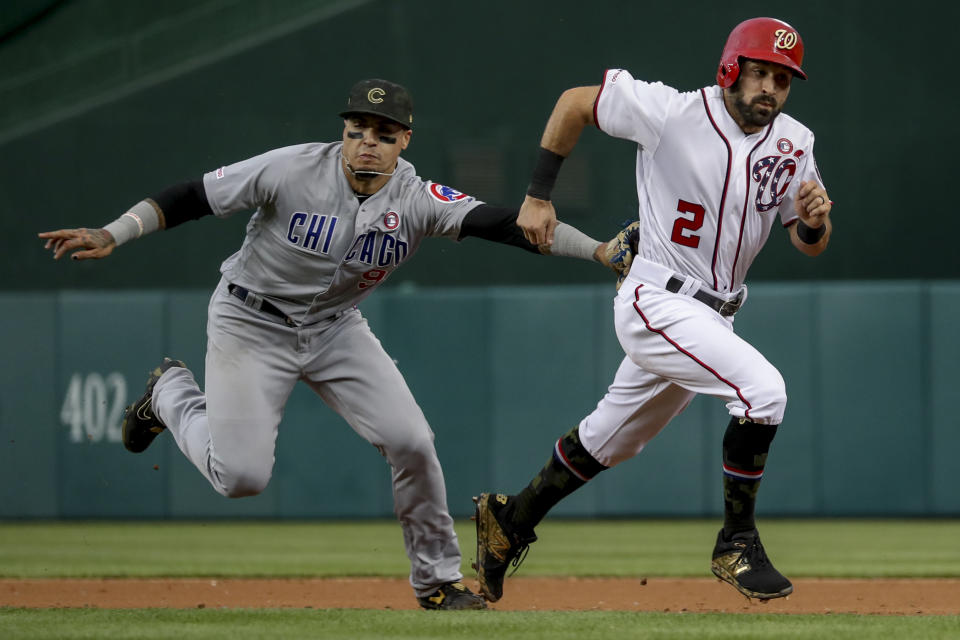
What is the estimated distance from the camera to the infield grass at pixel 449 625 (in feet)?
12.5

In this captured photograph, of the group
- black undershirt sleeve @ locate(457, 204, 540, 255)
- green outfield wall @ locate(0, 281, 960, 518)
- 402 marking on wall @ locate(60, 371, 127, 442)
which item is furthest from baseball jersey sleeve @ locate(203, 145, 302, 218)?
402 marking on wall @ locate(60, 371, 127, 442)

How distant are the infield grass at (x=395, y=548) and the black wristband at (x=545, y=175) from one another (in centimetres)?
294

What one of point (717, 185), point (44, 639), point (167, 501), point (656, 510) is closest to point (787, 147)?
point (717, 185)

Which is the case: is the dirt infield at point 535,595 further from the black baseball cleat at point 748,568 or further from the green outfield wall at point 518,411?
the green outfield wall at point 518,411

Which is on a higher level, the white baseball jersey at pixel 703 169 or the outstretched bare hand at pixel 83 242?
the white baseball jersey at pixel 703 169

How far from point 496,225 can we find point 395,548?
160 inches

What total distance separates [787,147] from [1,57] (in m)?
9.60

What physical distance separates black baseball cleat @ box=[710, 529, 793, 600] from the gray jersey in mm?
1422

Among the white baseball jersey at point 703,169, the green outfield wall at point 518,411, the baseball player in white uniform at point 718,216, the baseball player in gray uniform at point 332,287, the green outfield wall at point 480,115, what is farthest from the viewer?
the green outfield wall at point 480,115

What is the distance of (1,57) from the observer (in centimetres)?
1219

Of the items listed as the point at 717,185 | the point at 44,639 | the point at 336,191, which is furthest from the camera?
the point at 336,191

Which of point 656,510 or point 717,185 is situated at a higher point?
point 717,185

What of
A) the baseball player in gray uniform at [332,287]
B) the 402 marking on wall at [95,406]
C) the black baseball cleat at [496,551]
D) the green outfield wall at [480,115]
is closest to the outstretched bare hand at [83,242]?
the baseball player in gray uniform at [332,287]

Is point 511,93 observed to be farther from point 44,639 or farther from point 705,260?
point 44,639
